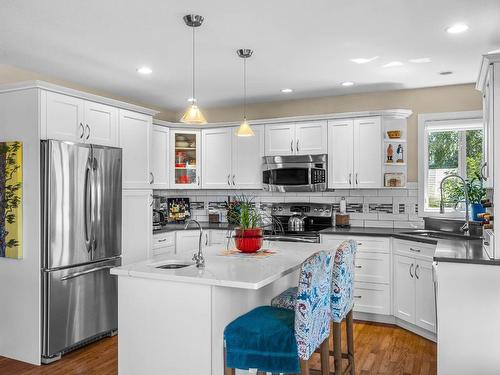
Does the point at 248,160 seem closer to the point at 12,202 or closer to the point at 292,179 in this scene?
the point at 292,179

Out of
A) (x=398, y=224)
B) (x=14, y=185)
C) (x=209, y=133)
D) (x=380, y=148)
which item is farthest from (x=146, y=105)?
(x=398, y=224)

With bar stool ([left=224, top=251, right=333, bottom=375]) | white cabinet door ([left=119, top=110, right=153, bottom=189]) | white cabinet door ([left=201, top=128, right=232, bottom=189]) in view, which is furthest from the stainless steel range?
bar stool ([left=224, top=251, right=333, bottom=375])

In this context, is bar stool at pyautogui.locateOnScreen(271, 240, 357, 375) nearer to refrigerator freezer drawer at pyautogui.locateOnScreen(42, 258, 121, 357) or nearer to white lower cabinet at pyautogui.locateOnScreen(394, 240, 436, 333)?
white lower cabinet at pyautogui.locateOnScreen(394, 240, 436, 333)

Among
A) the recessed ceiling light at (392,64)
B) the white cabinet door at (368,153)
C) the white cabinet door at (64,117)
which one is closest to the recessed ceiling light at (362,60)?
the recessed ceiling light at (392,64)

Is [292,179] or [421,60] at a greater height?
[421,60]

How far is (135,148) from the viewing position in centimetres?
464

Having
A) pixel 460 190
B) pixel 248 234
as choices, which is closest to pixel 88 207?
pixel 248 234

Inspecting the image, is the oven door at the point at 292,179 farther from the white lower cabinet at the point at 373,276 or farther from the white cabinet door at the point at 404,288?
the white cabinet door at the point at 404,288

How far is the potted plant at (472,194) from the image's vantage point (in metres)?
4.15

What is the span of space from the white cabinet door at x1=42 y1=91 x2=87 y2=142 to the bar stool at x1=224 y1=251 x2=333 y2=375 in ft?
7.72

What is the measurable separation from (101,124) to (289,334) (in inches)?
112

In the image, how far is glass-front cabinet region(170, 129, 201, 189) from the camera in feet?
19.3

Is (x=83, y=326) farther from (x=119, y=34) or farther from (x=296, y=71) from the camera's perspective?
(x=296, y=71)

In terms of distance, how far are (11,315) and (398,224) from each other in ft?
13.6
